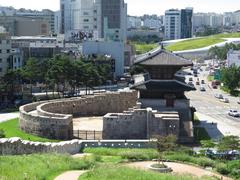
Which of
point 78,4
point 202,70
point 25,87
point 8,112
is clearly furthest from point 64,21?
point 8,112

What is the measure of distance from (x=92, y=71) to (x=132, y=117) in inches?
Answer: 1447

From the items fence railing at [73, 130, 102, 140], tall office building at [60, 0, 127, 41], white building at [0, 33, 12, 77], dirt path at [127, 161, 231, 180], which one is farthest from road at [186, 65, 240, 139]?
tall office building at [60, 0, 127, 41]

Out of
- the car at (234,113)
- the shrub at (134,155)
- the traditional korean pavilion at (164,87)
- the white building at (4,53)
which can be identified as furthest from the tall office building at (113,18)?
the shrub at (134,155)

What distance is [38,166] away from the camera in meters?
29.7

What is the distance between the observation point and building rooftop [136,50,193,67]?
56.3m

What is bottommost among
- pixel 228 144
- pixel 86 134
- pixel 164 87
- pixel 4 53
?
pixel 86 134

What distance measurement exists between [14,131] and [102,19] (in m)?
111

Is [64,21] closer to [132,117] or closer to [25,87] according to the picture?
[25,87]

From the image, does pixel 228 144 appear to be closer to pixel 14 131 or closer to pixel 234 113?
pixel 14 131

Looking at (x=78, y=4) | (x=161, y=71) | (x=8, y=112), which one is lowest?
(x=8, y=112)

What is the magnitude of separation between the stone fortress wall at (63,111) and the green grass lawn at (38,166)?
15.3 meters

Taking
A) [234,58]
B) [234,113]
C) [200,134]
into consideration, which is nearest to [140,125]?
[200,134]

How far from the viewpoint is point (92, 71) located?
84.3m

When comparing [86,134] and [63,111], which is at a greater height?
[63,111]
